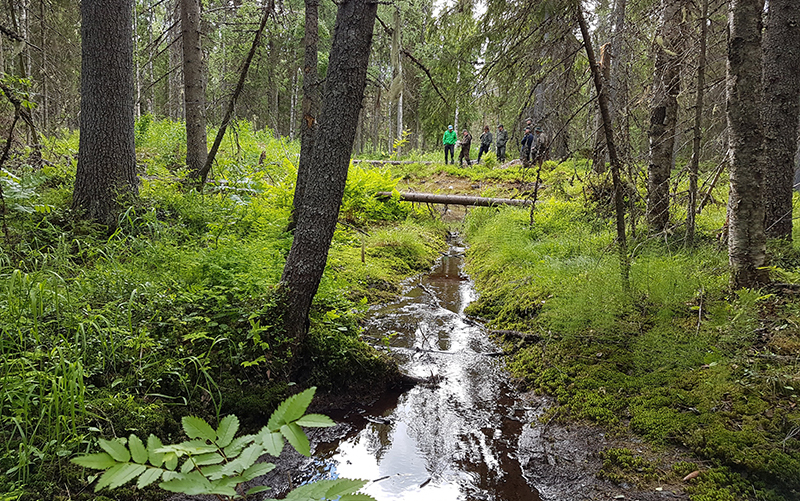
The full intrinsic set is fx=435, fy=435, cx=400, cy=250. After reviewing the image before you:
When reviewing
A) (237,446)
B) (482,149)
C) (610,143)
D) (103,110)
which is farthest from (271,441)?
(482,149)

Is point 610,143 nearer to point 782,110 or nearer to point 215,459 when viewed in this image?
point 782,110

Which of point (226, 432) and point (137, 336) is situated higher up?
point (226, 432)

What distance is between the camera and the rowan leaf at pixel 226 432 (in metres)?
1.40

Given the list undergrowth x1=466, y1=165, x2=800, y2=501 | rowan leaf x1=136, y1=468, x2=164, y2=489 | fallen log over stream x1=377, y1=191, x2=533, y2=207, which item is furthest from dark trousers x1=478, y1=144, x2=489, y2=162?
rowan leaf x1=136, y1=468, x2=164, y2=489

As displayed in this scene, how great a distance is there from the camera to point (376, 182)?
11.1 metres

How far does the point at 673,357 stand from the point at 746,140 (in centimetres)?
224

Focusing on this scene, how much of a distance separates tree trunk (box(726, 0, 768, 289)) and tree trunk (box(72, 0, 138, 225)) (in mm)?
7266

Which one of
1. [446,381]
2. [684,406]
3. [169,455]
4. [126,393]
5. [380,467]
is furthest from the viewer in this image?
[446,381]

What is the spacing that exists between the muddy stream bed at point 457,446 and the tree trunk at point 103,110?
435 centimetres

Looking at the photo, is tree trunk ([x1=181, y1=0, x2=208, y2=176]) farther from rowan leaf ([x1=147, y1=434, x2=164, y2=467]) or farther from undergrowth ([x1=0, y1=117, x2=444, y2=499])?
rowan leaf ([x1=147, y1=434, x2=164, y2=467])

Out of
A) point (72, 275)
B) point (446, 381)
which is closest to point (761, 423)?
point (446, 381)

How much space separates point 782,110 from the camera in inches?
246

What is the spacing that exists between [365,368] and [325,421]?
3.19m

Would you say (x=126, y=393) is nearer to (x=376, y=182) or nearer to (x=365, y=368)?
(x=365, y=368)
